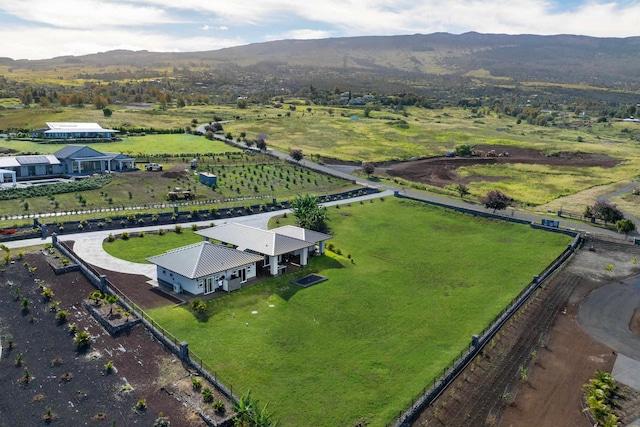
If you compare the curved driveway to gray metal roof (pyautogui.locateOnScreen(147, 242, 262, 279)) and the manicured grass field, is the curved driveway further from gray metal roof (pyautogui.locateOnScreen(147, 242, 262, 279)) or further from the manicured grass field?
gray metal roof (pyautogui.locateOnScreen(147, 242, 262, 279))

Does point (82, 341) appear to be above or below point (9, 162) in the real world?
below

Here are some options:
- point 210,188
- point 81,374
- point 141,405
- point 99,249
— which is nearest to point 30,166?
point 210,188

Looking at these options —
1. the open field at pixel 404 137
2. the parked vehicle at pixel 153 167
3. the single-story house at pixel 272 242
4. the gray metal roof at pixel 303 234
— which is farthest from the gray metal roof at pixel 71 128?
the gray metal roof at pixel 303 234

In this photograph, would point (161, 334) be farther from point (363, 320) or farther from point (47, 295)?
point (363, 320)

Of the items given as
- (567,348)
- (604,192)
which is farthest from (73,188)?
(604,192)

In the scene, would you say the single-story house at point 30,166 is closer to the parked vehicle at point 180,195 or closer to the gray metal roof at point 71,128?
the parked vehicle at point 180,195

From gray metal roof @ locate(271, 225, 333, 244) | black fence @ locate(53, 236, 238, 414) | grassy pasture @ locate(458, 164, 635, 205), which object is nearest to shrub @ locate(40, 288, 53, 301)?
black fence @ locate(53, 236, 238, 414)

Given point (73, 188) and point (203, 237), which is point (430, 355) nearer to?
point (203, 237)
